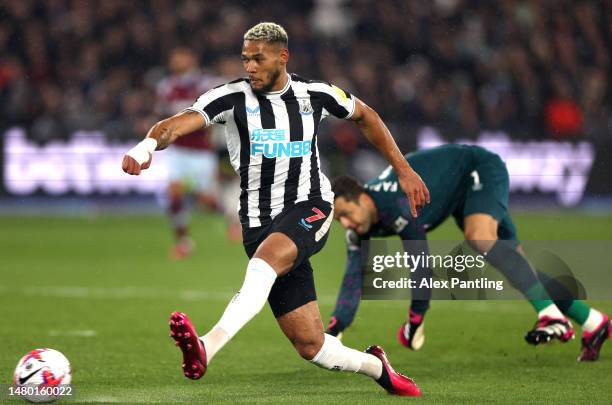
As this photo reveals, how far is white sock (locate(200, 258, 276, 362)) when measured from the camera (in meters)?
5.41

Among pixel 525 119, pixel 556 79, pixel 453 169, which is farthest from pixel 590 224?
pixel 453 169

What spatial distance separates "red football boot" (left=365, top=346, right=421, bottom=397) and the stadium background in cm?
15

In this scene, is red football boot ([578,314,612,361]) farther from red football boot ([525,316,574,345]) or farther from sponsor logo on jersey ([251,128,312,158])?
sponsor logo on jersey ([251,128,312,158])

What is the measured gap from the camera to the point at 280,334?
8.77m

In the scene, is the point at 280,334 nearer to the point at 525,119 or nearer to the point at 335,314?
the point at 335,314

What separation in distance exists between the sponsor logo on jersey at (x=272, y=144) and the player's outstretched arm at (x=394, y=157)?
40cm

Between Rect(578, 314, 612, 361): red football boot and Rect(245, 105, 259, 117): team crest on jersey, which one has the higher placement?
Rect(245, 105, 259, 117): team crest on jersey

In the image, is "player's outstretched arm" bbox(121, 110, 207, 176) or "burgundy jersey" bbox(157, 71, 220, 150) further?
"burgundy jersey" bbox(157, 71, 220, 150)

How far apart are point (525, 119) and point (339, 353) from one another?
14233mm

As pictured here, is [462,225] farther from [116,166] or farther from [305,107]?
[116,166]

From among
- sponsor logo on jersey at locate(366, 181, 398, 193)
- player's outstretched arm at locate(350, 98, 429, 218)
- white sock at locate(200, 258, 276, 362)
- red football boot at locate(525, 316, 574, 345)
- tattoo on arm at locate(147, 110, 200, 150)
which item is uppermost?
tattoo on arm at locate(147, 110, 200, 150)

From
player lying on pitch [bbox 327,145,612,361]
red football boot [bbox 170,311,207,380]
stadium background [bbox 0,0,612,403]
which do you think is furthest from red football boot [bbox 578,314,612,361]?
red football boot [bbox 170,311,207,380]

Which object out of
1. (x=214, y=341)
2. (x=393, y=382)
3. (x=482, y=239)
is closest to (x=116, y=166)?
(x=482, y=239)

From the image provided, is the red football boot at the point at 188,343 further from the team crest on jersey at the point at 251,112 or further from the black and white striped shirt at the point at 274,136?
the team crest on jersey at the point at 251,112
